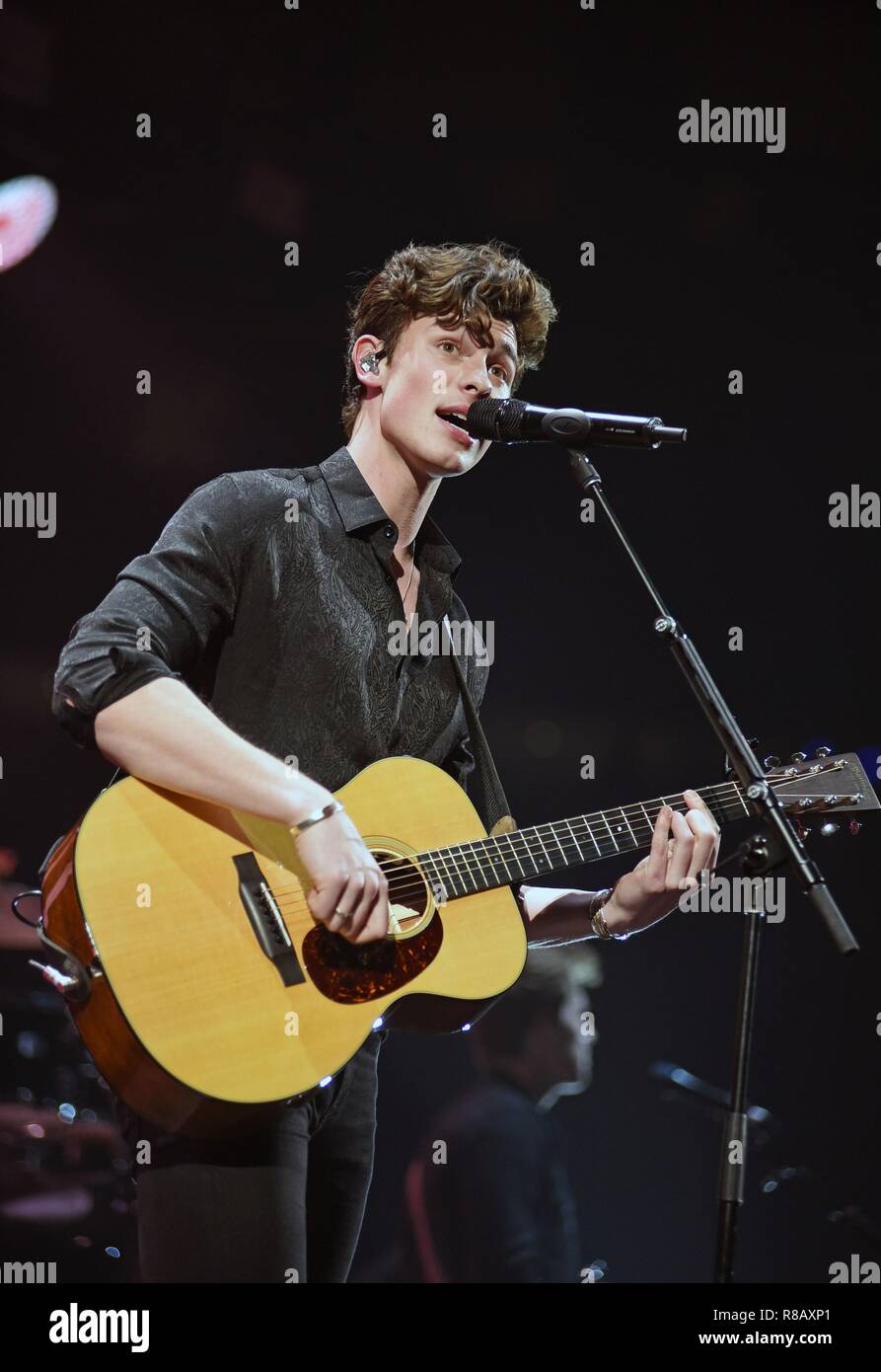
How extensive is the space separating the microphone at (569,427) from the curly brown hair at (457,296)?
384 mm

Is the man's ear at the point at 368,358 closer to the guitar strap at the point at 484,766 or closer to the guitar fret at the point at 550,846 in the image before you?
the guitar strap at the point at 484,766

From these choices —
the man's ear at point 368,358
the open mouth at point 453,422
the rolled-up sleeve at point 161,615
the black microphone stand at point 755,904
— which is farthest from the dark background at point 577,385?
the black microphone stand at point 755,904

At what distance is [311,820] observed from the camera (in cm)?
209

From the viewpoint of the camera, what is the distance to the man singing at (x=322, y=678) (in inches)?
80.0

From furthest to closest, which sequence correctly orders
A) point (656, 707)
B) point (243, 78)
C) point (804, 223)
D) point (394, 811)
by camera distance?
point (656, 707)
point (804, 223)
point (243, 78)
point (394, 811)

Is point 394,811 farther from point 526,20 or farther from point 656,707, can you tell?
point 526,20

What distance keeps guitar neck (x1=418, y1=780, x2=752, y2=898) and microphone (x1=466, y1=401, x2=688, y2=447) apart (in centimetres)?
77

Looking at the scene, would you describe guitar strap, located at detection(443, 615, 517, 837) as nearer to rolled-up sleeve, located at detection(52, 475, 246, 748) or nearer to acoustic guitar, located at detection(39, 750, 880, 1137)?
acoustic guitar, located at detection(39, 750, 880, 1137)

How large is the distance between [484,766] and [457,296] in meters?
1.10

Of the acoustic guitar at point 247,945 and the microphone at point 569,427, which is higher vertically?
the microphone at point 569,427

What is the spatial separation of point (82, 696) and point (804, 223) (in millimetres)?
3316

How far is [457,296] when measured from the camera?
2762 mm

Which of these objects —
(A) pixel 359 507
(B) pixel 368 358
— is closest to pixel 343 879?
(A) pixel 359 507
